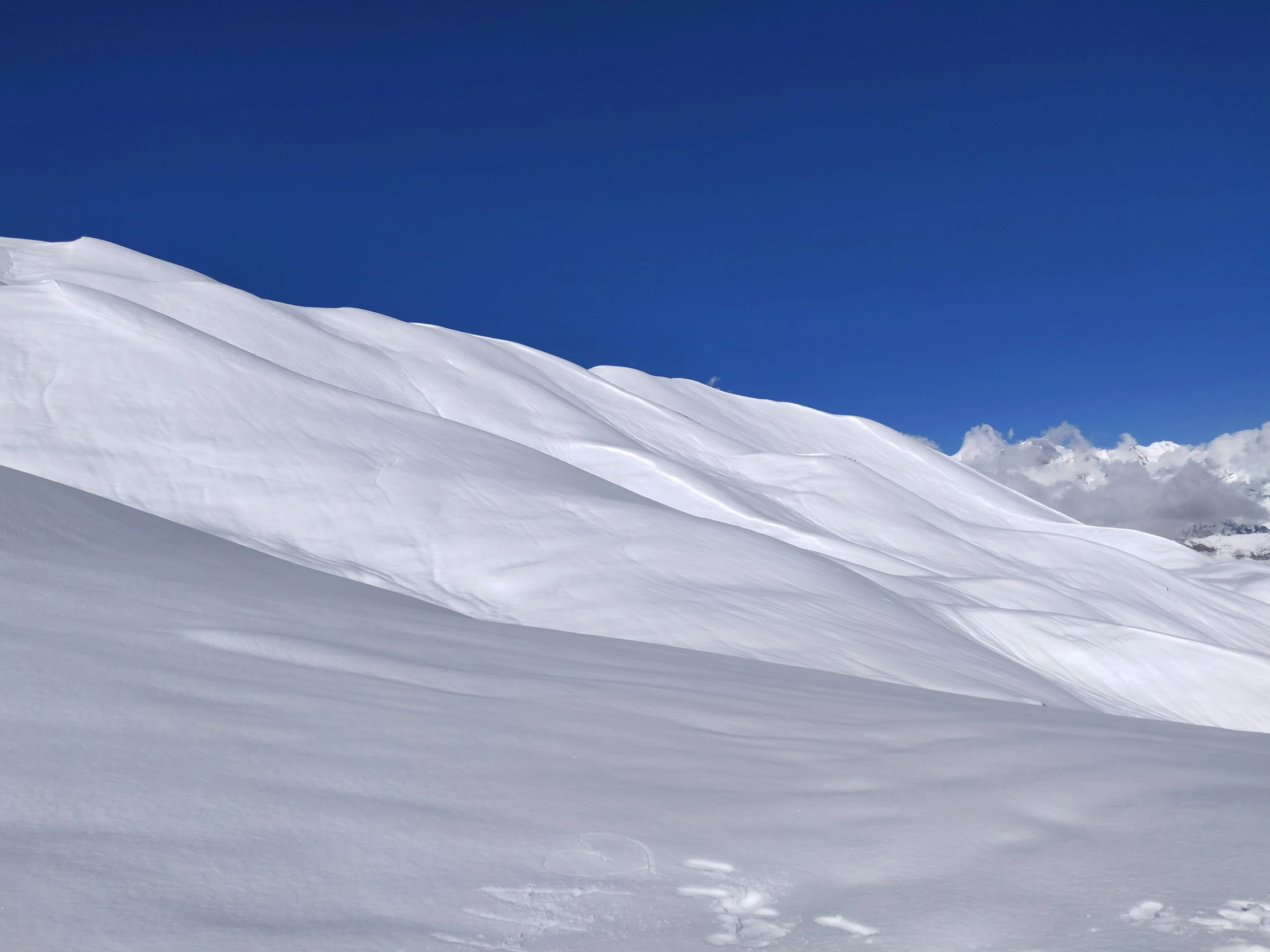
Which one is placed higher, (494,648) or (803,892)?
(494,648)

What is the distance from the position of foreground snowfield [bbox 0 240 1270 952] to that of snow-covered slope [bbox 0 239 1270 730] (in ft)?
0.28

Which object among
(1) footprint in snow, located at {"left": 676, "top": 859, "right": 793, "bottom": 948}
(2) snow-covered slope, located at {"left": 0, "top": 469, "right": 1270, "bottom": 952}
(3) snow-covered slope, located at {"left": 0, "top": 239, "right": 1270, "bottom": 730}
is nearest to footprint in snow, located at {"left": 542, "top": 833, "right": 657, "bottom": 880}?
(2) snow-covered slope, located at {"left": 0, "top": 469, "right": 1270, "bottom": 952}

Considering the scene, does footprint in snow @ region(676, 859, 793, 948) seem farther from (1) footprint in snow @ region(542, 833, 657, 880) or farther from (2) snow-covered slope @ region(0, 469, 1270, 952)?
(1) footprint in snow @ region(542, 833, 657, 880)

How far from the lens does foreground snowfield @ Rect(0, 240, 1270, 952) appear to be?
8.49 feet

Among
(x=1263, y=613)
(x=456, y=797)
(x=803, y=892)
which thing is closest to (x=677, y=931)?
(x=803, y=892)

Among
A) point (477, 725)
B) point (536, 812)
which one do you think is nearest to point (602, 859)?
point (536, 812)

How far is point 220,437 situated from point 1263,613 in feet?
115

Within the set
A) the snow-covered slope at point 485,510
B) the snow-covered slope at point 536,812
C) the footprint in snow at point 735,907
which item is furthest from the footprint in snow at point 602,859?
the snow-covered slope at point 485,510

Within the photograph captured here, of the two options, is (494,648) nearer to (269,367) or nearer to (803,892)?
(803,892)

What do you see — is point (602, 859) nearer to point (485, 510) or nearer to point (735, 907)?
point (735, 907)

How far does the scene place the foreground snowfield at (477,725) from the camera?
8.49 feet

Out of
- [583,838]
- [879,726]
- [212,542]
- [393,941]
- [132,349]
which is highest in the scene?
[132,349]

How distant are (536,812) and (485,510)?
10487 millimetres

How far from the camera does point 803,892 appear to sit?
2.82m
